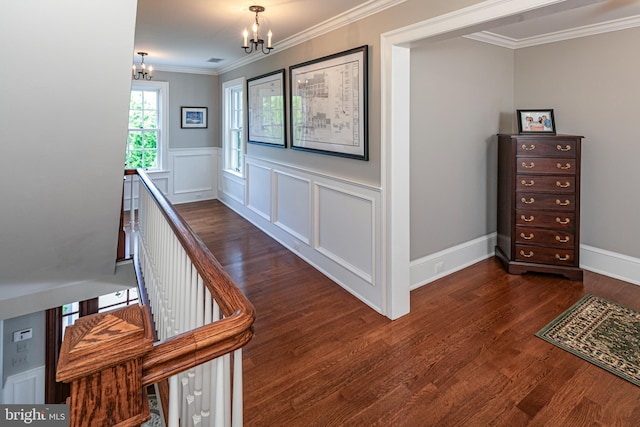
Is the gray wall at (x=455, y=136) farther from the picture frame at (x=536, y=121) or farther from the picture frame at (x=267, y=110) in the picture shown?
the picture frame at (x=267, y=110)

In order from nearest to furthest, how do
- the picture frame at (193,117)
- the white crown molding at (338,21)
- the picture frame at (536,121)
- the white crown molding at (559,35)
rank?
the white crown molding at (338,21)
the white crown molding at (559,35)
the picture frame at (536,121)
the picture frame at (193,117)

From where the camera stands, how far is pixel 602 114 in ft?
11.8

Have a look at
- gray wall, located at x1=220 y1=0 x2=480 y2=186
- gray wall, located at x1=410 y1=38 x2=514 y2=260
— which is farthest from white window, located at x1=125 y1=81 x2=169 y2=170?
gray wall, located at x1=410 y1=38 x2=514 y2=260

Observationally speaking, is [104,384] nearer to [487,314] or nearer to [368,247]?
[368,247]

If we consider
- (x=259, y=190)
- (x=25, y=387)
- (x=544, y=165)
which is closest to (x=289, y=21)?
(x=259, y=190)

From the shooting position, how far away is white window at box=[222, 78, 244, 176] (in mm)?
6297

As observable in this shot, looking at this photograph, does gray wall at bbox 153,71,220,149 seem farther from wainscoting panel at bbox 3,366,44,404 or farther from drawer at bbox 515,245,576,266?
drawer at bbox 515,245,576,266

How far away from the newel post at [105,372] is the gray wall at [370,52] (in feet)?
7.72

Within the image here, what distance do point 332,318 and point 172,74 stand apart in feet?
18.1

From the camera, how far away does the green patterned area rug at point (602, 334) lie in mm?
2306

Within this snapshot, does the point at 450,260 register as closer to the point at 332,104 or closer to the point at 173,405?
the point at 332,104

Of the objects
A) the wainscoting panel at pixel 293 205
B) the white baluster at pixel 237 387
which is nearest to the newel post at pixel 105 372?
the white baluster at pixel 237 387

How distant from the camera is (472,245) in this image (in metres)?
3.99

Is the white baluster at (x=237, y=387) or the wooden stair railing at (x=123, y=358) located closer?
the wooden stair railing at (x=123, y=358)
